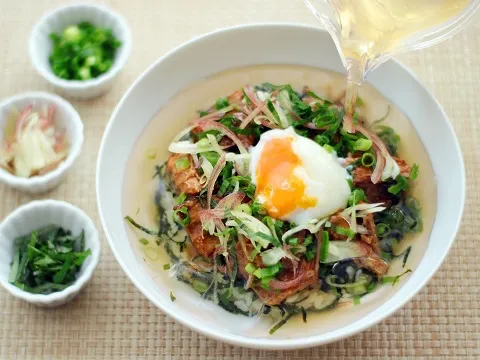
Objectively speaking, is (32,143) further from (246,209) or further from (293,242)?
(293,242)

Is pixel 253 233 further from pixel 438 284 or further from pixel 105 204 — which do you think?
pixel 438 284

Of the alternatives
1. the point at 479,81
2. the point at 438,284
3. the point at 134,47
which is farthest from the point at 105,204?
the point at 479,81

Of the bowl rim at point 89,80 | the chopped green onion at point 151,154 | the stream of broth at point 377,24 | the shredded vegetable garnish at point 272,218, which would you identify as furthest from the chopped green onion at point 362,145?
the bowl rim at point 89,80

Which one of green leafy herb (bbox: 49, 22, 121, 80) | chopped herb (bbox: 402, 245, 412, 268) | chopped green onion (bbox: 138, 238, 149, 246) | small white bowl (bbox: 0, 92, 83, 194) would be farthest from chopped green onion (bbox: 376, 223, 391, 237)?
green leafy herb (bbox: 49, 22, 121, 80)

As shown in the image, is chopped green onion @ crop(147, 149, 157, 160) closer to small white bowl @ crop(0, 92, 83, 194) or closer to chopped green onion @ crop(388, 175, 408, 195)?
small white bowl @ crop(0, 92, 83, 194)

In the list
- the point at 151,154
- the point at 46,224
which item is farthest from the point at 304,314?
the point at 46,224

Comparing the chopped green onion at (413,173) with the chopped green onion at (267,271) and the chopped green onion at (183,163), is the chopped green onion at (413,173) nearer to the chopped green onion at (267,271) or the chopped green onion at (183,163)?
the chopped green onion at (267,271)
